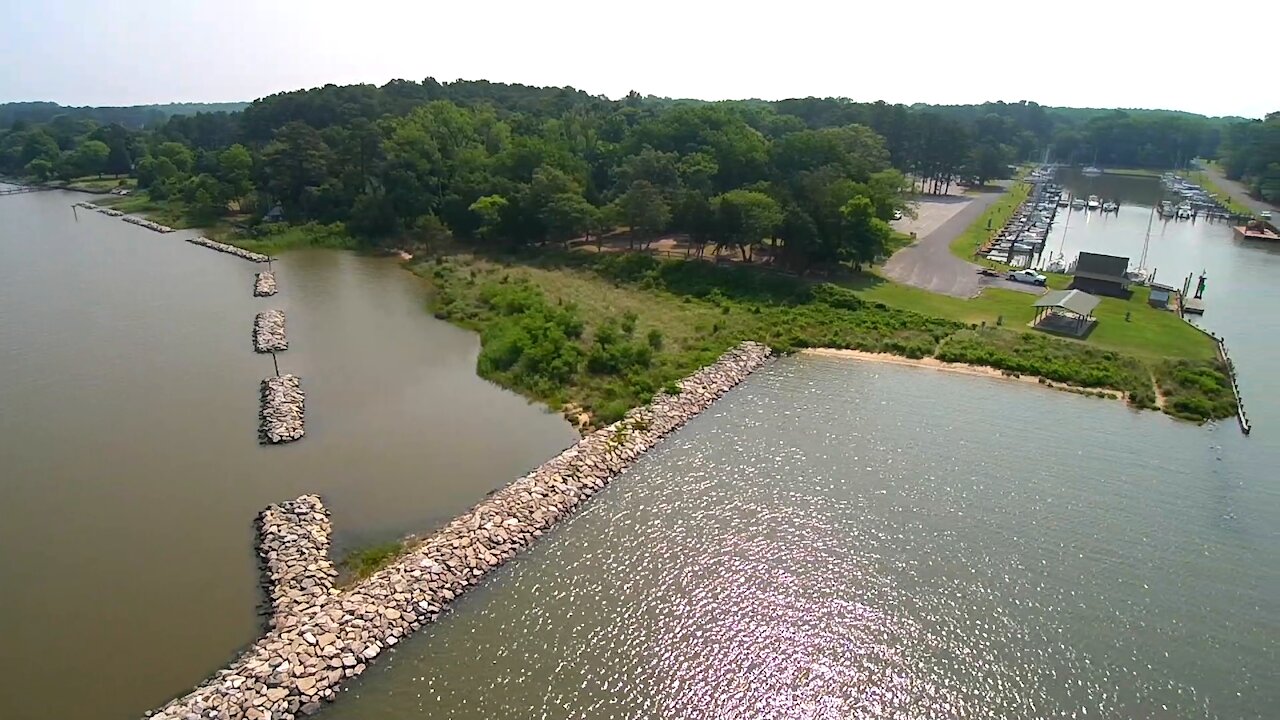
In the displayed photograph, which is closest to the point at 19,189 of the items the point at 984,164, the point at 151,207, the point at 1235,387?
the point at 151,207

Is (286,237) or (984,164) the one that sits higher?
(984,164)

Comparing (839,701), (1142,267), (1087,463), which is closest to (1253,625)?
(1087,463)

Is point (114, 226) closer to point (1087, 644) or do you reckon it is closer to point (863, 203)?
point (863, 203)

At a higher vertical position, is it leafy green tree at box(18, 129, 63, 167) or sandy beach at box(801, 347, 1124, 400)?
leafy green tree at box(18, 129, 63, 167)

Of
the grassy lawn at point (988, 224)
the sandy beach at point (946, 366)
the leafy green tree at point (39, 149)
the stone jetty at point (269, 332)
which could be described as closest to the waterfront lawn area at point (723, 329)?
the sandy beach at point (946, 366)

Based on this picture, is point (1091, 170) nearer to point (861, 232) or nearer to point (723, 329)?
point (861, 232)

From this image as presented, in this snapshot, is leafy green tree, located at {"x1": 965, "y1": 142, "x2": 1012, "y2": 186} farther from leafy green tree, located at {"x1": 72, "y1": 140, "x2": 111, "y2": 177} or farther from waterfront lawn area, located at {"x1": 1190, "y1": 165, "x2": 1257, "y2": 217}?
leafy green tree, located at {"x1": 72, "y1": 140, "x2": 111, "y2": 177}

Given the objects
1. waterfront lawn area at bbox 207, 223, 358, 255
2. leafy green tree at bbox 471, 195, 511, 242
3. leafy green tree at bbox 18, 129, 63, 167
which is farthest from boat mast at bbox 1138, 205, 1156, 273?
leafy green tree at bbox 18, 129, 63, 167
